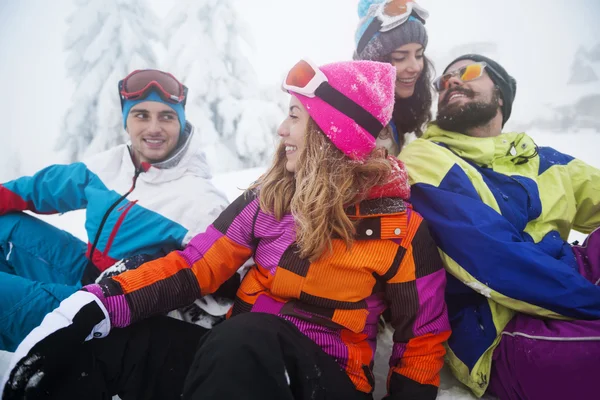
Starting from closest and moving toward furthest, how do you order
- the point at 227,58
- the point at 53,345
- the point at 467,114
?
1. the point at 53,345
2. the point at 467,114
3. the point at 227,58

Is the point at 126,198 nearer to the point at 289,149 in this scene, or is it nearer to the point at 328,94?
the point at 289,149

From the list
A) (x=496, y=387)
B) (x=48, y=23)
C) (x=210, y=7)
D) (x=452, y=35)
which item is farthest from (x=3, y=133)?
(x=452, y=35)

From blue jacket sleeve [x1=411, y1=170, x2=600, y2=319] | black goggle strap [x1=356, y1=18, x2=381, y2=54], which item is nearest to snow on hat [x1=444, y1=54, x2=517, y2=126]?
black goggle strap [x1=356, y1=18, x2=381, y2=54]

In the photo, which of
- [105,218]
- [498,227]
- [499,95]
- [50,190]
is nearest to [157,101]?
[105,218]

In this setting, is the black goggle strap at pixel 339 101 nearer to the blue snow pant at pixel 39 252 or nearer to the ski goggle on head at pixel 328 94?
the ski goggle on head at pixel 328 94

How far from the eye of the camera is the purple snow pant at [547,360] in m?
1.12

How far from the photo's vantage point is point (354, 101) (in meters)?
1.33

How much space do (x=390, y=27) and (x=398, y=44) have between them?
0.43ft

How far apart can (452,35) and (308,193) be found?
799 cm

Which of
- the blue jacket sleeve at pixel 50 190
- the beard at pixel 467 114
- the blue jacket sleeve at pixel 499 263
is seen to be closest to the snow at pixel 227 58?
the blue jacket sleeve at pixel 50 190

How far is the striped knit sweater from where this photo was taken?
1194 mm

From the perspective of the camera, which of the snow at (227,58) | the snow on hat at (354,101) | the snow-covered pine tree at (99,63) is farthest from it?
the snow-covered pine tree at (99,63)

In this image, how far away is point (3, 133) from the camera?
20.2 ft

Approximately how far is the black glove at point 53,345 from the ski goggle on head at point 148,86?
4.20 feet
